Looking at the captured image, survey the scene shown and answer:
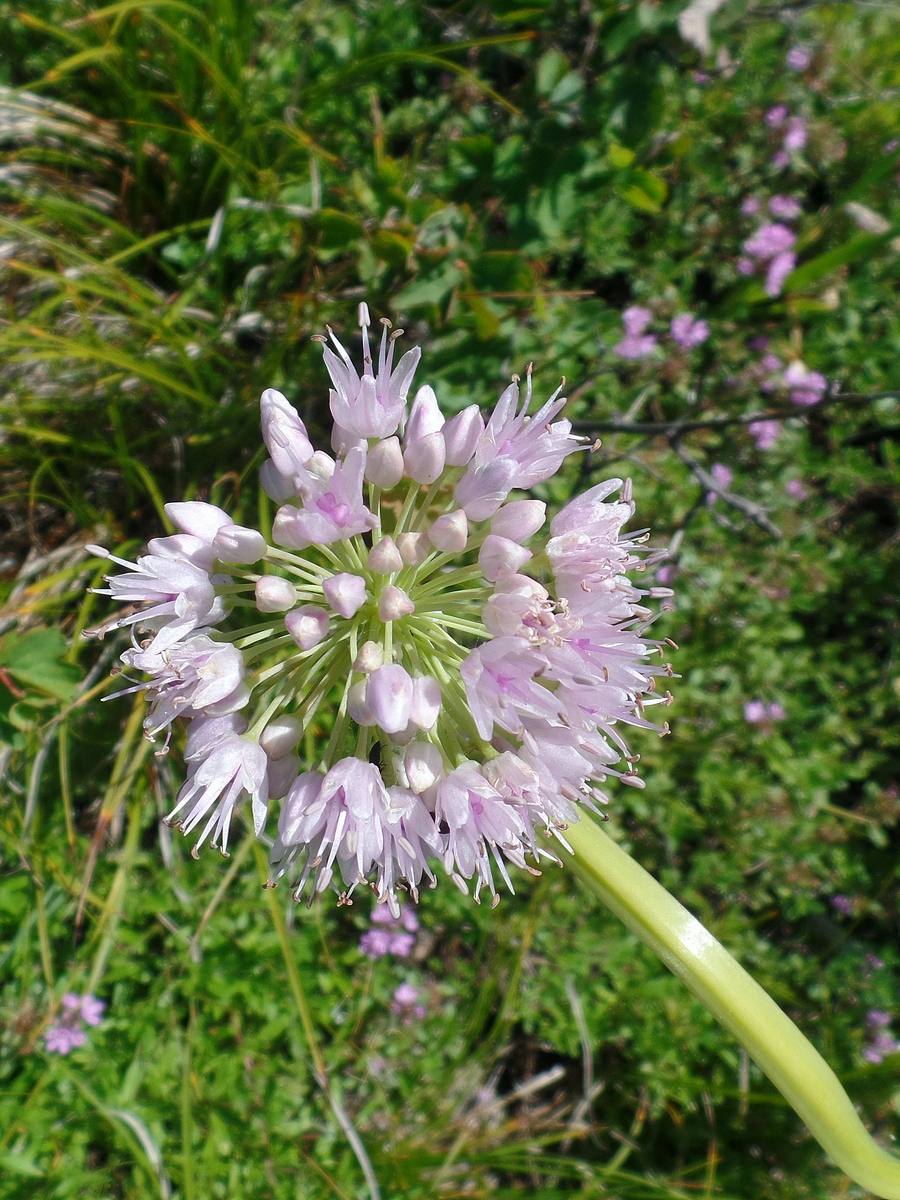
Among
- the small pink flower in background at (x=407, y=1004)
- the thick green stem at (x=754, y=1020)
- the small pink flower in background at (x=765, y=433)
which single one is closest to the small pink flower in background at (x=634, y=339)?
the small pink flower in background at (x=765, y=433)

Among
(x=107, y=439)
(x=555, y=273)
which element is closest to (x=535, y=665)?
(x=107, y=439)

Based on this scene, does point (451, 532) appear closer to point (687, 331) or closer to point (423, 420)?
point (423, 420)

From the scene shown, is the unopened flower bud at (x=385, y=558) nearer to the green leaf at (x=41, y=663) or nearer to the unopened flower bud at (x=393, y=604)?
the unopened flower bud at (x=393, y=604)

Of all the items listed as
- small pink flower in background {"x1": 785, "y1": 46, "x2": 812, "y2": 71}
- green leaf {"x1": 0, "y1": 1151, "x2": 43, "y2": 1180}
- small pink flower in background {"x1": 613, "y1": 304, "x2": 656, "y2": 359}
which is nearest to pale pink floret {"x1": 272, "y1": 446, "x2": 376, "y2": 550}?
small pink flower in background {"x1": 613, "y1": 304, "x2": 656, "y2": 359}

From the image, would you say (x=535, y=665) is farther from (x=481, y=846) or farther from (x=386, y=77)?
(x=386, y=77)

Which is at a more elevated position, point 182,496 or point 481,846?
point 481,846

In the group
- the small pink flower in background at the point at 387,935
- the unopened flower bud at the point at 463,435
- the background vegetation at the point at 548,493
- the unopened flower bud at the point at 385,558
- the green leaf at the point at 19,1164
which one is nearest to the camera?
the unopened flower bud at the point at 385,558
